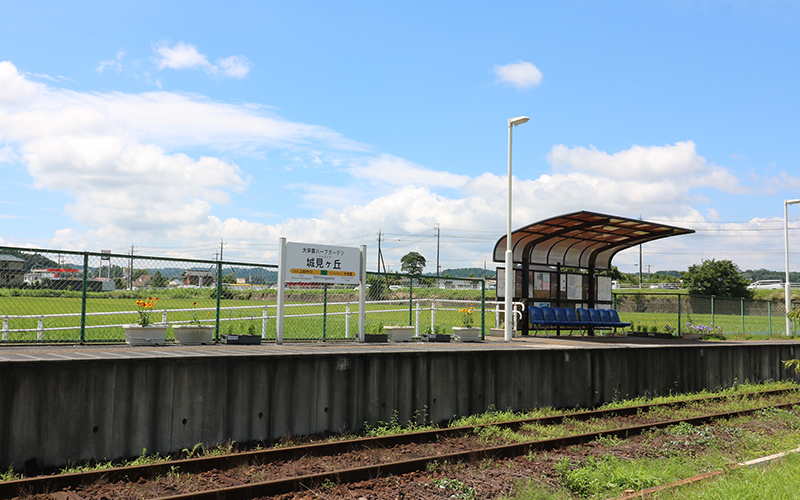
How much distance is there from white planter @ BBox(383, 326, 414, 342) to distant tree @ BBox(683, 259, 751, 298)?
207 feet

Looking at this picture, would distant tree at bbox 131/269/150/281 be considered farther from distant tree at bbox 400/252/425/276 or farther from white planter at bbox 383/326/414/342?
distant tree at bbox 400/252/425/276

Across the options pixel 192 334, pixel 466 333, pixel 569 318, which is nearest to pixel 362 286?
pixel 466 333

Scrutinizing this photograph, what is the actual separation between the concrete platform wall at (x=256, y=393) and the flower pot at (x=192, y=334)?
137 inches

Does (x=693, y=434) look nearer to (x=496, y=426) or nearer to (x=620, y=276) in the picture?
(x=496, y=426)

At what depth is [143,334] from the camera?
11.2 meters

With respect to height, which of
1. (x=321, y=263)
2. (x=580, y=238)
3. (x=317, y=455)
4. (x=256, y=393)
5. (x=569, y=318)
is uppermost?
(x=580, y=238)

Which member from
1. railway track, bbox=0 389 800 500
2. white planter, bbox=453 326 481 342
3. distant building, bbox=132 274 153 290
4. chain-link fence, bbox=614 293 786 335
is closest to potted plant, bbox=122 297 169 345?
distant building, bbox=132 274 153 290

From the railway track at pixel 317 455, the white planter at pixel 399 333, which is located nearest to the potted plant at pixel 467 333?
the white planter at pixel 399 333

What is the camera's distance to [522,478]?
7203mm

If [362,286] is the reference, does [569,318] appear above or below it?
below

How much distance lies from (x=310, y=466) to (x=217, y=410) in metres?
1.79

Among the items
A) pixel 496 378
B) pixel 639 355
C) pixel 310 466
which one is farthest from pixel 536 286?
pixel 310 466

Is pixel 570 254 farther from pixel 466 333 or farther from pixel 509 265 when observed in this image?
pixel 466 333

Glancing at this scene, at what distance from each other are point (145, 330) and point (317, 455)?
4.96 meters
